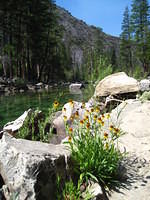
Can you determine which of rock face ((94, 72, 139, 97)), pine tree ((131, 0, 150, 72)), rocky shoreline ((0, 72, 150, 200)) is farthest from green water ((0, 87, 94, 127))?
pine tree ((131, 0, 150, 72))

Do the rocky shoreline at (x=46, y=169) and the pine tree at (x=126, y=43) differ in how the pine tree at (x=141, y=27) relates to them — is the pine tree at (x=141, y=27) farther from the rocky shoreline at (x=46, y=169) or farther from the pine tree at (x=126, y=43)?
the rocky shoreline at (x=46, y=169)

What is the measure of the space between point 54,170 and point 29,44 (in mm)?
28701

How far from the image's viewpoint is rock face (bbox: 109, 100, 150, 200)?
2400 millimetres

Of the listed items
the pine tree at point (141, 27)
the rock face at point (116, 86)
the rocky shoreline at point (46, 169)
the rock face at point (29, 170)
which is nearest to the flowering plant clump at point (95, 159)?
the rocky shoreline at point (46, 169)

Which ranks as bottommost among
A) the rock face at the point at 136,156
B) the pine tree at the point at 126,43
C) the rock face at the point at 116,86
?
the rock face at the point at 136,156

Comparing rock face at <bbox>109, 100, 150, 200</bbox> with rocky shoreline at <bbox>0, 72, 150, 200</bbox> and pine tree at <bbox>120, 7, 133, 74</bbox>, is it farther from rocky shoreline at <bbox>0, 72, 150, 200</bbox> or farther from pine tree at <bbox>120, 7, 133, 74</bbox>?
pine tree at <bbox>120, 7, 133, 74</bbox>

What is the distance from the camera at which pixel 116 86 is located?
778 centimetres

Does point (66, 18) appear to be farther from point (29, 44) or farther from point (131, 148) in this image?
point (131, 148)

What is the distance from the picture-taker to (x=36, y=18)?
84.2 ft

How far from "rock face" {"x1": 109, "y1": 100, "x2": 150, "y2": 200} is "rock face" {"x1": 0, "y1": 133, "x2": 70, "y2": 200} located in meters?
0.74

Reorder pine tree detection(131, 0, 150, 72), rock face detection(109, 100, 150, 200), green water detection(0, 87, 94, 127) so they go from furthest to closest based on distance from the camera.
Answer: pine tree detection(131, 0, 150, 72) < green water detection(0, 87, 94, 127) < rock face detection(109, 100, 150, 200)

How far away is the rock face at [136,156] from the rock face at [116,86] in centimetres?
271

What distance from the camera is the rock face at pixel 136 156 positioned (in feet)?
7.88

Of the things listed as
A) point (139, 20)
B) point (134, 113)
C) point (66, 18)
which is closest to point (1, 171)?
point (134, 113)
